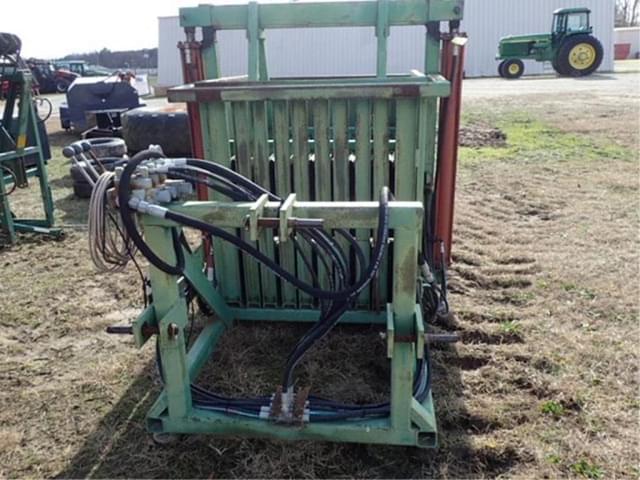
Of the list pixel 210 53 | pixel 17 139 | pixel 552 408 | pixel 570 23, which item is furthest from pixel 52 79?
pixel 552 408

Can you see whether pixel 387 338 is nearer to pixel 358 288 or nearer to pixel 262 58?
pixel 358 288

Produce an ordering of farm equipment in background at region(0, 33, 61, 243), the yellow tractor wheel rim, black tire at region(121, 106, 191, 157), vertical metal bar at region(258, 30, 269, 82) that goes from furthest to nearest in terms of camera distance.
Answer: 1. the yellow tractor wheel rim
2. black tire at region(121, 106, 191, 157)
3. farm equipment in background at region(0, 33, 61, 243)
4. vertical metal bar at region(258, 30, 269, 82)

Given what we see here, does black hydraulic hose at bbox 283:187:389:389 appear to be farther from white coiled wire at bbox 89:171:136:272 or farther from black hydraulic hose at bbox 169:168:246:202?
white coiled wire at bbox 89:171:136:272

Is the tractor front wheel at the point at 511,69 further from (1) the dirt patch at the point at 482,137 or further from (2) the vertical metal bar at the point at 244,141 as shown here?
(2) the vertical metal bar at the point at 244,141

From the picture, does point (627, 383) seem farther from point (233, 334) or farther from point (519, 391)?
point (233, 334)

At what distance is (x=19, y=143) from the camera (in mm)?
4359

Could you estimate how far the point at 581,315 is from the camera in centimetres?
306

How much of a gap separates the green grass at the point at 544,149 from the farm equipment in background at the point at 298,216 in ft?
14.1

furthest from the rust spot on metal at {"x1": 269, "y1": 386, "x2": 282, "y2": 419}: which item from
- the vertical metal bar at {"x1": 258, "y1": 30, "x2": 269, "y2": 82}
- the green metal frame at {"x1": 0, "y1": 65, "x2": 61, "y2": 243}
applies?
the green metal frame at {"x1": 0, "y1": 65, "x2": 61, "y2": 243}

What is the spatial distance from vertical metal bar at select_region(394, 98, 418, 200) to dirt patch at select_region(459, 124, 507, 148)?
18.8 feet

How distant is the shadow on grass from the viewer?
6.53ft

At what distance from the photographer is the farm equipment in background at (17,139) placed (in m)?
4.24

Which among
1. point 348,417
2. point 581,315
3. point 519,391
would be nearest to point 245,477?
point 348,417

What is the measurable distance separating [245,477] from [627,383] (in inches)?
66.4
